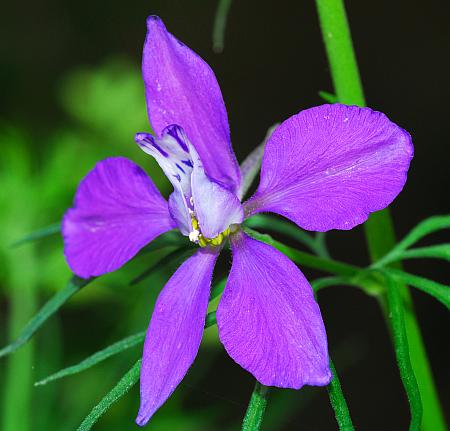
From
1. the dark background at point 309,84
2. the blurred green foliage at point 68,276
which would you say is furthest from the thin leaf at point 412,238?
the dark background at point 309,84

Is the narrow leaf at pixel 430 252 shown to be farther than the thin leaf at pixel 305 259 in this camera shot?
Yes

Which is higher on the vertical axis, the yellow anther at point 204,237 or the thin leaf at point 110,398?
the yellow anther at point 204,237

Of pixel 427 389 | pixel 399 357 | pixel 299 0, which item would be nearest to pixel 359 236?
pixel 299 0

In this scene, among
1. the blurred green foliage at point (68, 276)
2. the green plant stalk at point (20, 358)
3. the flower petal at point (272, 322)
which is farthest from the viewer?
the blurred green foliage at point (68, 276)

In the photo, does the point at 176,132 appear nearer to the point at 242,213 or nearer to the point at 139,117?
the point at 242,213

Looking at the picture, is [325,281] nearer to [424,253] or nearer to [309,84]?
[424,253]

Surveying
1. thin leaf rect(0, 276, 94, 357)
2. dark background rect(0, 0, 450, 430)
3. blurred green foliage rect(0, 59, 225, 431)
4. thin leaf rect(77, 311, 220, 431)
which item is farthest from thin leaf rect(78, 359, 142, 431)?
dark background rect(0, 0, 450, 430)

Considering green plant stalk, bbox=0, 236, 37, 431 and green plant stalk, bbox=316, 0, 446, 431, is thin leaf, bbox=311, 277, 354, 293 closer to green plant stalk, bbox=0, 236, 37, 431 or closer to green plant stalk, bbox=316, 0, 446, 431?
green plant stalk, bbox=316, 0, 446, 431

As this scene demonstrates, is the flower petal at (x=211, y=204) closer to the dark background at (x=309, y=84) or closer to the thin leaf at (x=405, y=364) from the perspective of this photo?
the thin leaf at (x=405, y=364)
